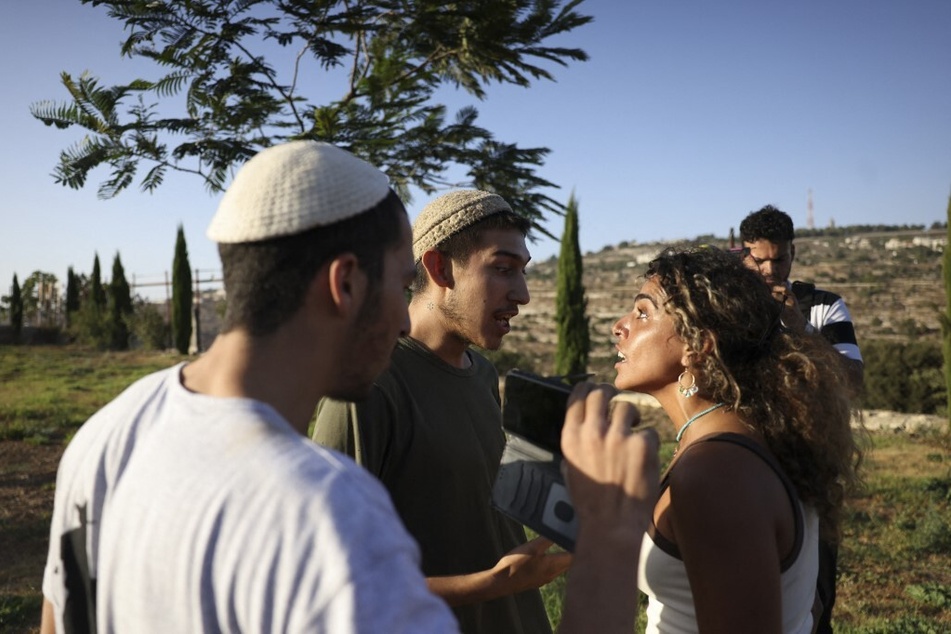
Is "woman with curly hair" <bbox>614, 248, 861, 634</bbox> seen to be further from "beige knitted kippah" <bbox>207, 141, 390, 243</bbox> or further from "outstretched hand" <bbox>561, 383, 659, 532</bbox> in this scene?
"beige knitted kippah" <bbox>207, 141, 390, 243</bbox>

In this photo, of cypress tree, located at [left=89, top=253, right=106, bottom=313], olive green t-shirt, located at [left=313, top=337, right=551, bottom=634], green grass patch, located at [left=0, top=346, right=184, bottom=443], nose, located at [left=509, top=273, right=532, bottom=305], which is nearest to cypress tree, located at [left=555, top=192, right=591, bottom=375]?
green grass patch, located at [left=0, top=346, right=184, bottom=443]

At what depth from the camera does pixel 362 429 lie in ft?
6.64

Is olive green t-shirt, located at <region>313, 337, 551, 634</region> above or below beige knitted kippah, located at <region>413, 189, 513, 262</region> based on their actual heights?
below

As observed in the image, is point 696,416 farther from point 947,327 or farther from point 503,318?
point 947,327

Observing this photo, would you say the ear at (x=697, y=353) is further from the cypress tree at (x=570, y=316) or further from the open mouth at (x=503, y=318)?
the cypress tree at (x=570, y=316)

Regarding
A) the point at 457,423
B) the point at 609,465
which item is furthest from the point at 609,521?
the point at 457,423

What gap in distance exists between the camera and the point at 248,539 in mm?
869

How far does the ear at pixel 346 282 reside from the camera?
3.64 ft

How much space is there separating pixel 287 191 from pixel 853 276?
179ft

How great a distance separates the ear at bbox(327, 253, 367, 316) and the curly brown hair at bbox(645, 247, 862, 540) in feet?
3.95

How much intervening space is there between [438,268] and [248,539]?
5.68 feet

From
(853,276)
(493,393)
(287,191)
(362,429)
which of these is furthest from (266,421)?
(853,276)

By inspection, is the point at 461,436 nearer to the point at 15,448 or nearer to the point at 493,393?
the point at 493,393

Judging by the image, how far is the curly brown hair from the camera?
1891 mm
